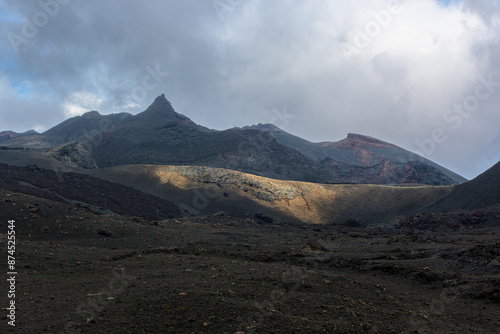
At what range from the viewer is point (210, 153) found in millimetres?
113312

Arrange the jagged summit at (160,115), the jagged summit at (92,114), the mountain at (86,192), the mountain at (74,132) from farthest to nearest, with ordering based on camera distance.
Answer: the jagged summit at (92,114), the jagged summit at (160,115), the mountain at (74,132), the mountain at (86,192)

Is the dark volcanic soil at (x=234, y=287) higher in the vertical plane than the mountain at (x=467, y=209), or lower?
lower

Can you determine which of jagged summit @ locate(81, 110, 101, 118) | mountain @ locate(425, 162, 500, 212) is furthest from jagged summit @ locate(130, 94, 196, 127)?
mountain @ locate(425, 162, 500, 212)

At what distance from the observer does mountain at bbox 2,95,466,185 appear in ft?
364

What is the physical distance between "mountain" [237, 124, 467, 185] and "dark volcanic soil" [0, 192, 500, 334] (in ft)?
364

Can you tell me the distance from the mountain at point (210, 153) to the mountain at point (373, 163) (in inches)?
12.5

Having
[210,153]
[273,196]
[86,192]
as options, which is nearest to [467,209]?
[273,196]

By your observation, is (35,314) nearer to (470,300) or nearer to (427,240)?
(470,300)

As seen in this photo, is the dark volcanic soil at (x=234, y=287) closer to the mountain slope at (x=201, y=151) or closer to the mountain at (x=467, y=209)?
the mountain at (x=467, y=209)

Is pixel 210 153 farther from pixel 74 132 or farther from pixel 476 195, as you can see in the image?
pixel 74 132

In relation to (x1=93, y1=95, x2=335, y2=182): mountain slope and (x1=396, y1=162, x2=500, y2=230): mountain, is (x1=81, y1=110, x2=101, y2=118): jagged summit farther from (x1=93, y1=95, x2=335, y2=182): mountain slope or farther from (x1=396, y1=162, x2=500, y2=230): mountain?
(x1=396, y1=162, x2=500, y2=230): mountain

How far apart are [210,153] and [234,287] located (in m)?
103

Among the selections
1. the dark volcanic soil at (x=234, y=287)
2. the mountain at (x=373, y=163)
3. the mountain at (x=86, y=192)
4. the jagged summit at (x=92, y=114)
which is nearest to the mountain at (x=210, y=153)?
the mountain at (x=373, y=163)

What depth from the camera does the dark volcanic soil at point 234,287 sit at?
8.78m
